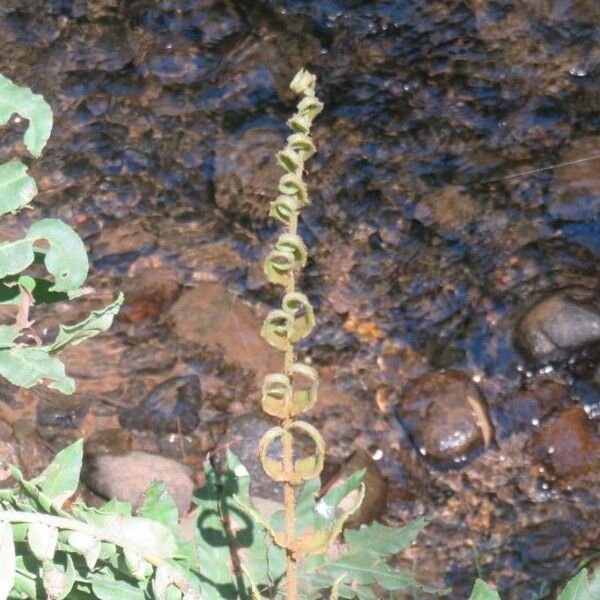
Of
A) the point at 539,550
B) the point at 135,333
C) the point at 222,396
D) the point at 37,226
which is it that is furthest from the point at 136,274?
the point at 37,226

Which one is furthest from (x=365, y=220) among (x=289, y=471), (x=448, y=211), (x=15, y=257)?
(x=289, y=471)

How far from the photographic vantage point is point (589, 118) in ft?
13.9

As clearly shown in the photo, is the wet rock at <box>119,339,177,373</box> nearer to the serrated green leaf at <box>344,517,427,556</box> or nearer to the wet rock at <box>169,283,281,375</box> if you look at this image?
the wet rock at <box>169,283,281,375</box>

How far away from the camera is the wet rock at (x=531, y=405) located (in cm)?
338

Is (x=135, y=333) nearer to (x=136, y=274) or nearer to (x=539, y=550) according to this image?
(x=136, y=274)

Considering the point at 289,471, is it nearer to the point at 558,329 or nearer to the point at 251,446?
the point at 251,446

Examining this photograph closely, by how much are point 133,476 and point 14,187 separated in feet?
5.81

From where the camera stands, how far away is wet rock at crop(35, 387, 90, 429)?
3324 mm

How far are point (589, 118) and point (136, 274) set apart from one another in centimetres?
188

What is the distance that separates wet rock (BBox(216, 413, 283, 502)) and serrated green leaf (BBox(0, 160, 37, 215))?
5.87 ft

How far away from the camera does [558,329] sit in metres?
3.50

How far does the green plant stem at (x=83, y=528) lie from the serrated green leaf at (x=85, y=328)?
23 cm

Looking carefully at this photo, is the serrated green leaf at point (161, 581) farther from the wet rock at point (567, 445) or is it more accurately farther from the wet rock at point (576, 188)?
the wet rock at point (576, 188)

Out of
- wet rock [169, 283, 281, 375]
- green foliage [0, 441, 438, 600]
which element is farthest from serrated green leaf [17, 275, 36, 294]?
wet rock [169, 283, 281, 375]
